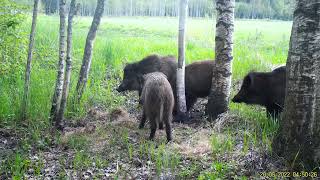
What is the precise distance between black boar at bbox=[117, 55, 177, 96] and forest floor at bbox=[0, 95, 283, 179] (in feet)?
8.43

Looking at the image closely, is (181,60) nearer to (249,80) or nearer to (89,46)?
(249,80)

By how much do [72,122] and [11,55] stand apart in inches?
97.2

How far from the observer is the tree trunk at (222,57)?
8.98 m

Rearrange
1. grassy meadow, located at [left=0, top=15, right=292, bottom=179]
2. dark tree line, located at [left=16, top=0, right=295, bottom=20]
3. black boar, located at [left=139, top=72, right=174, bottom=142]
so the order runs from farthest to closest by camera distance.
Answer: dark tree line, located at [left=16, top=0, right=295, bottom=20] < black boar, located at [left=139, top=72, right=174, bottom=142] < grassy meadow, located at [left=0, top=15, right=292, bottom=179]

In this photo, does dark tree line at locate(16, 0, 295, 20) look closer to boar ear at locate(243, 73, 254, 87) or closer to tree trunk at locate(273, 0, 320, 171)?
boar ear at locate(243, 73, 254, 87)

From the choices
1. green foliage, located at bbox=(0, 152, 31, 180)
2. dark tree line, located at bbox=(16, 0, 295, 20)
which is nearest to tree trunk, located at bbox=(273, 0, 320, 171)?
green foliage, located at bbox=(0, 152, 31, 180)

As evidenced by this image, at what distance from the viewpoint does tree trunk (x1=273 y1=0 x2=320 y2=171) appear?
228 inches

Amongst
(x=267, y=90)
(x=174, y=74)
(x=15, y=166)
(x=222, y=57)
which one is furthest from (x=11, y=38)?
Result: (x=267, y=90)

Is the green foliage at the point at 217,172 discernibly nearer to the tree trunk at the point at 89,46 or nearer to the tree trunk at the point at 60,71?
the tree trunk at the point at 60,71

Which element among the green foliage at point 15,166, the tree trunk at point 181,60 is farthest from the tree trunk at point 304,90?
the green foliage at point 15,166

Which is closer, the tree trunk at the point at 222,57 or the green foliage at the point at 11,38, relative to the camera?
the tree trunk at the point at 222,57

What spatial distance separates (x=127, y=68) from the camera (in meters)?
12.3

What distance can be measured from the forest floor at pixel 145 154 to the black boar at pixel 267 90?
1146 mm

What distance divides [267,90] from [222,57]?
1.56 m
